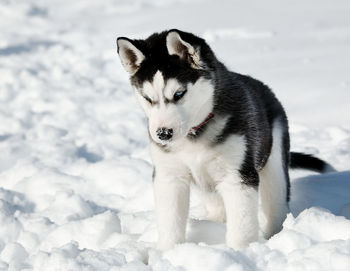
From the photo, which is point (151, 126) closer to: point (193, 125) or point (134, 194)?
point (193, 125)

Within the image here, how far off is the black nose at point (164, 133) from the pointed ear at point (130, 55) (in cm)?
67

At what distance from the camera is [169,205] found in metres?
3.48

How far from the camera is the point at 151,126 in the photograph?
3.11 metres

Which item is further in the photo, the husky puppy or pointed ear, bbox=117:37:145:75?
pointed ear, bbox=117:37:145:75

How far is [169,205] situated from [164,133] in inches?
26.9

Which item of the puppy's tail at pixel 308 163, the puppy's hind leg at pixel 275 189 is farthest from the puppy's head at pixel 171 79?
the puppy's tail at pixel 308 163

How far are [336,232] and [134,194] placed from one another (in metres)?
3.28

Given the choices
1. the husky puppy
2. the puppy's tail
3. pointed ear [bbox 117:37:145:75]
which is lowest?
the puppy's tail

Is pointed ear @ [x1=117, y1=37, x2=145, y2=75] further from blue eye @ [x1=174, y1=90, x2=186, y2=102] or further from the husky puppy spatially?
blue eye @ [x1=174, y1=90, x2=186, y2=102]

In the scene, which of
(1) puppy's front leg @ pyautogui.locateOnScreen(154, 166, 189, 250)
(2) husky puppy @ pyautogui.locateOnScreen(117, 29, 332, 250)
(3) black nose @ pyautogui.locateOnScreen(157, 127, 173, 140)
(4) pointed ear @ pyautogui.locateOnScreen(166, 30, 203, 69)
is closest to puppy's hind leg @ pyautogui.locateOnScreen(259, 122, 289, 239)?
(2) husky puppy @ pyautogui.locateOnScreen(117, 29, 332, 250)

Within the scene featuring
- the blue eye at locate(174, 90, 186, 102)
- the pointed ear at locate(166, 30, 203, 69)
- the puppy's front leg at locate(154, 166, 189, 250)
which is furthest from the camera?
the puppy's front leg at locate(154, 166, 189, 250)

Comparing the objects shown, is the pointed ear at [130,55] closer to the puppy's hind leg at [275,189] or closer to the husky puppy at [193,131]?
the husky puppy at [193,131]

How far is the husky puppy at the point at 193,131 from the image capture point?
3.22 meters

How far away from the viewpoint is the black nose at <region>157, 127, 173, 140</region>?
303cm
